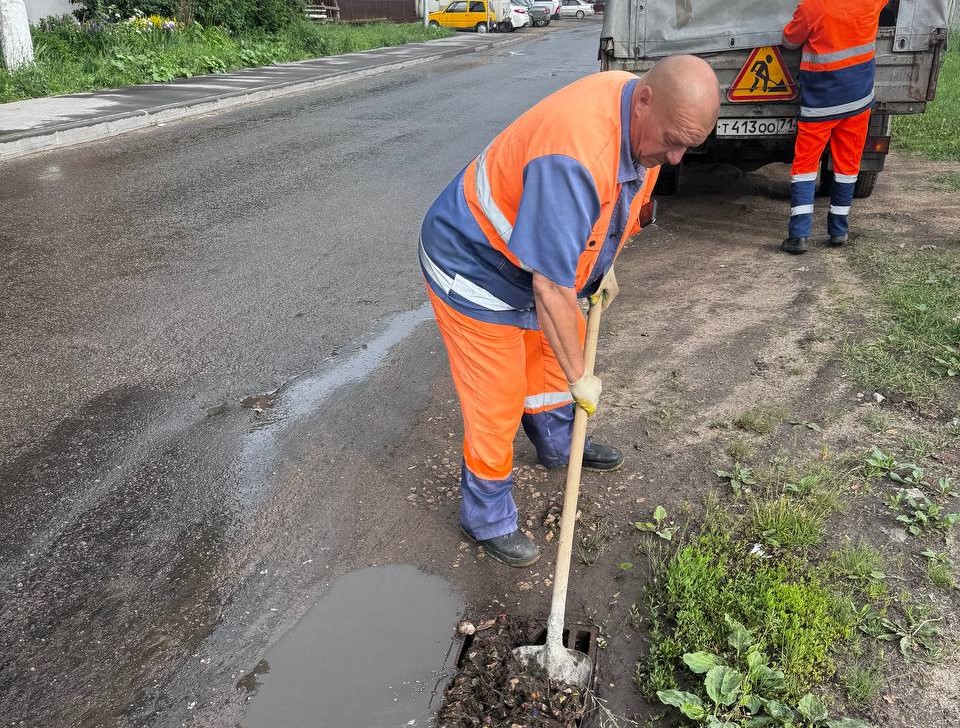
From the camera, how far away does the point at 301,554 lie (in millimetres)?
3031

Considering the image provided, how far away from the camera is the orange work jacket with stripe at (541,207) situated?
229cm

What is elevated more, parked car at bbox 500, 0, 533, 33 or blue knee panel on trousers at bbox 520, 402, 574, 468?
parked car at bbox 500, 0, 533, 33

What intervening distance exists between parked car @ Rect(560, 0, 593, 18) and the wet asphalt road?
4041 centimetres

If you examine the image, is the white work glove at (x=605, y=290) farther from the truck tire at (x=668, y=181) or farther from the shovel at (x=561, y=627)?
the truck tire at (x=668, y=181)

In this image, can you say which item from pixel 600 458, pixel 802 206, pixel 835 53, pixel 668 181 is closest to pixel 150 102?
pixel 668 181

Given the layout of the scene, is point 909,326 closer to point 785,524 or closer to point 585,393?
point 785,524

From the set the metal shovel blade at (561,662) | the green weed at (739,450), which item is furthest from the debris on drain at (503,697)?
the green weed at (739,450)

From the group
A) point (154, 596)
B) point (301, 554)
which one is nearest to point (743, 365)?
point (301, 554)

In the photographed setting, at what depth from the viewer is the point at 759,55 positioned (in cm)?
615

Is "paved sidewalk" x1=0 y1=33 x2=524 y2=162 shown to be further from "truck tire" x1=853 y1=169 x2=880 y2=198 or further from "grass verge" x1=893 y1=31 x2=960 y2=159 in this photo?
"grass verge" x1=893 y1=31 x2=960 y2=159

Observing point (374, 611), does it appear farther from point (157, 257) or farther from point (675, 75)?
point (157, 257)

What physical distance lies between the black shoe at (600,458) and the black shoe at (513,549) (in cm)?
57

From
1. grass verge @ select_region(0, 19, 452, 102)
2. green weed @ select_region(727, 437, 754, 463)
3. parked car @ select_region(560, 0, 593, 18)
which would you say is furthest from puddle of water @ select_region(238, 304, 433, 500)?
parked car @ select_region(560, 0, 593, 18)

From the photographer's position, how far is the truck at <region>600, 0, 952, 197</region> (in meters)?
5.91
